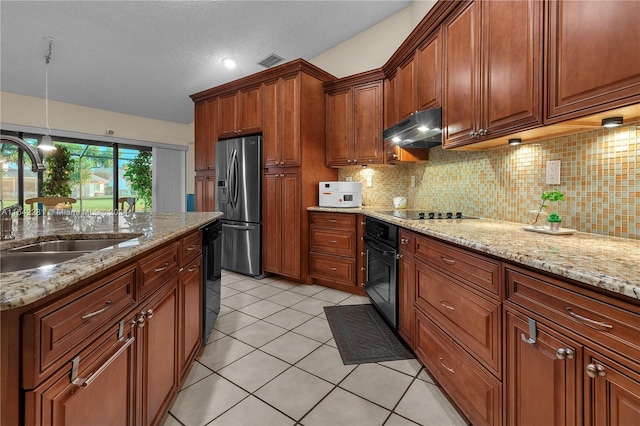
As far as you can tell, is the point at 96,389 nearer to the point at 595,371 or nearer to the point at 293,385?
the point at 293,385

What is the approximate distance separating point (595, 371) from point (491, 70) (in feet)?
5.18

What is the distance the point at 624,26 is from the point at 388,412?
1901 millimetres

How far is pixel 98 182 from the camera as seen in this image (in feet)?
18.6

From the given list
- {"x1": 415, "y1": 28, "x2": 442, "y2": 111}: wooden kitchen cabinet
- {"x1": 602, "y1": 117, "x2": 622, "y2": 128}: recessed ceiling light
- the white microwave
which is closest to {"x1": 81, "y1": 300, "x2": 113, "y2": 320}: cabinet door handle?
{"x1": 602, "y1": 117, "x2": 622, "y2": 128}: recessed ceiling light

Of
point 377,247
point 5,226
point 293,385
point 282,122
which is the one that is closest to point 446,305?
point 293,385

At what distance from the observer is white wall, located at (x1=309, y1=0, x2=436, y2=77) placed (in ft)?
11.3

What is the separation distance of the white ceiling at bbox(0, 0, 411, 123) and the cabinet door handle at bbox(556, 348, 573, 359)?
3.69 meters

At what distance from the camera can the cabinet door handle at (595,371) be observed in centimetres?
78

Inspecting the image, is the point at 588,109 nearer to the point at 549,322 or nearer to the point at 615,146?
the point at 615,146

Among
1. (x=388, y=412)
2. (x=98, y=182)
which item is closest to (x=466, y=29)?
(x=388, y=412)

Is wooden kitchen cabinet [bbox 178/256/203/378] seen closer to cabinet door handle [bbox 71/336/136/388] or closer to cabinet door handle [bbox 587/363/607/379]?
cabinet door handle [bbox 71/336/136/388]

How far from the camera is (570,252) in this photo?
1086 mm

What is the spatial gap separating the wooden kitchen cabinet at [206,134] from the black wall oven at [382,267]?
2.60 m

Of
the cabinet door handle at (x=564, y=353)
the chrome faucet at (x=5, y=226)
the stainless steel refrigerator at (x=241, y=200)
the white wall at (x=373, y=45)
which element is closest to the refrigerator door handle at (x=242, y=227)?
the stainless steel refrigerator at (x=241, y=200)
